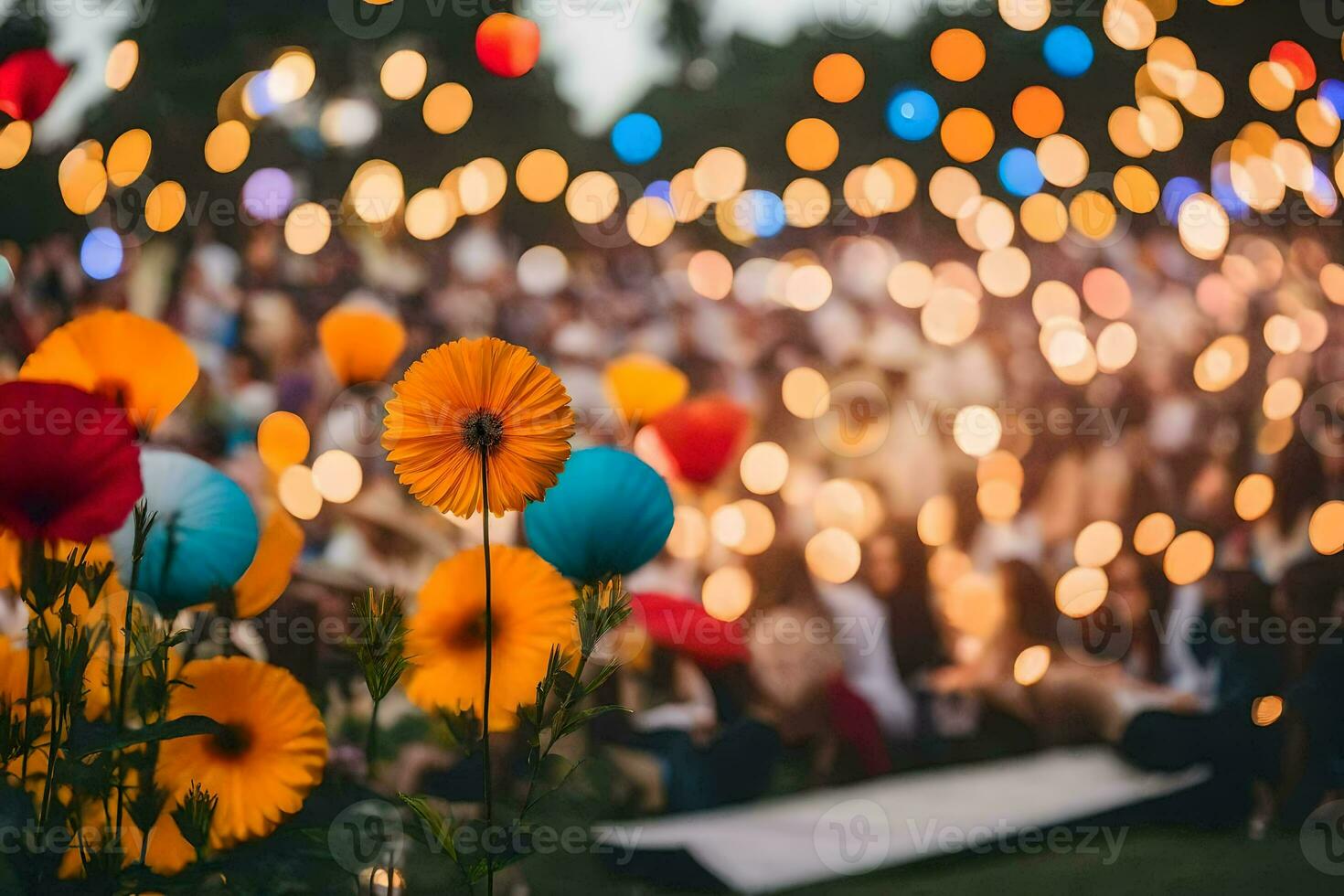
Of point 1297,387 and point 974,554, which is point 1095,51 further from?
point 974,554

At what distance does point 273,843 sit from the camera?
0.58 meters

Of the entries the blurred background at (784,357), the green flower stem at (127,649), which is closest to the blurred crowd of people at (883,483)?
the blurred background at (784,357)

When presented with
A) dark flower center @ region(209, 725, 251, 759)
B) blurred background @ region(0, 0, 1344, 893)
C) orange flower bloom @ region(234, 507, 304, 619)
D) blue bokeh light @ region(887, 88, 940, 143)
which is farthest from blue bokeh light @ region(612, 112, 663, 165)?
dark flower center @ region(209, 725, 251, 759)

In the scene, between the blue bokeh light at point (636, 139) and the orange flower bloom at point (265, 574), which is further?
the blue bokeh light at point (636, 139)

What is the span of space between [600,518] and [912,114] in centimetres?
53

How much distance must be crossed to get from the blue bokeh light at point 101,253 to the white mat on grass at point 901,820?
628 millimetres

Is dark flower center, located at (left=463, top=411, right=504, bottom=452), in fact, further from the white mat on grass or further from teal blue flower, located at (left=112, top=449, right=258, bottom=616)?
the white mat on grass

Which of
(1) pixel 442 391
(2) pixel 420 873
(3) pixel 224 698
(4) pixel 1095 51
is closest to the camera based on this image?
(1) pixel 442 391

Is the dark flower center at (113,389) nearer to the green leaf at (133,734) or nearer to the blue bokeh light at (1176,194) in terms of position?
the green leaf at (133,734)

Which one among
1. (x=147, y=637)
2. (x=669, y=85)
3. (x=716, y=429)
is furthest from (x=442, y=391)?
(x=669, y=85)

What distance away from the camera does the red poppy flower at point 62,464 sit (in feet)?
1.66

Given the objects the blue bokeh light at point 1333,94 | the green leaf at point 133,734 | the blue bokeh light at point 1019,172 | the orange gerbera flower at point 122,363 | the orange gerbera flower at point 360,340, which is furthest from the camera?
the blue bokeh light at point 1333,94

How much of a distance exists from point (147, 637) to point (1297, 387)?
1018 millimetres

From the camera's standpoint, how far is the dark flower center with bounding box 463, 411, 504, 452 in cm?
48
